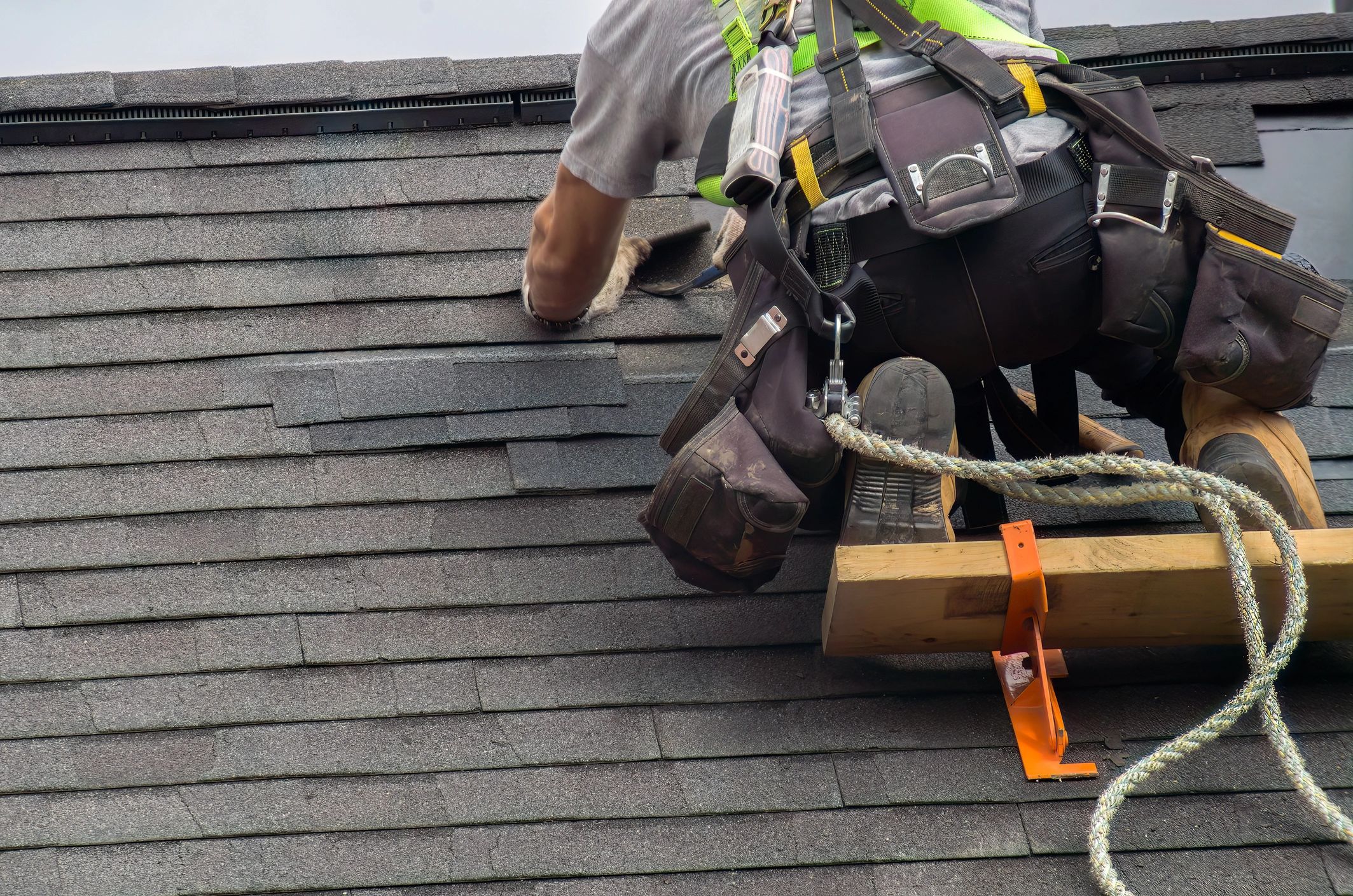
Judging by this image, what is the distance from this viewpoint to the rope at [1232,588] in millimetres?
1775

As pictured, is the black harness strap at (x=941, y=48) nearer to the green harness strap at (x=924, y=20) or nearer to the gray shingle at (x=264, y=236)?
the green harness strap at (x=924, y=20)

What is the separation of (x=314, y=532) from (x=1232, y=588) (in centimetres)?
163

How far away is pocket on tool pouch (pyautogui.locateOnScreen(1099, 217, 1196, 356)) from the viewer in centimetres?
187

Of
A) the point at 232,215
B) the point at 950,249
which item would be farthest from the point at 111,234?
the point at 950,249

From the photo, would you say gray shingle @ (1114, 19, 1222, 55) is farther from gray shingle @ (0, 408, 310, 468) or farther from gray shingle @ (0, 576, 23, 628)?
gray shingle @ (0, 576, 23, 628)

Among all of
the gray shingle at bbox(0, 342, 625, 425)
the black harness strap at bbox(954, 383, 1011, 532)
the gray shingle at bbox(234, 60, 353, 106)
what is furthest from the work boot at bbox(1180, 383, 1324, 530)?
the gray shingle at bbox(234, 60, 353, 106)

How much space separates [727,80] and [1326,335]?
1.05m

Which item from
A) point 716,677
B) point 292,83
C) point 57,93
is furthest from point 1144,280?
point 57,93

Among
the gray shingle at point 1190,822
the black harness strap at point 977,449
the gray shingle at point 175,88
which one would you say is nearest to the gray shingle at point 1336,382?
the black harness strap at point 977,449

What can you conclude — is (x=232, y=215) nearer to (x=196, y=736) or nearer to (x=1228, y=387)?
(x=196, y=736)

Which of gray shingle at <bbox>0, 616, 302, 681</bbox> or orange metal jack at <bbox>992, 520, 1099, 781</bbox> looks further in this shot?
gray shingle at <bbox>0, 616, 302, 681</bbox>

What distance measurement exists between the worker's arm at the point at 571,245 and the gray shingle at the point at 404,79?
1.80 feet

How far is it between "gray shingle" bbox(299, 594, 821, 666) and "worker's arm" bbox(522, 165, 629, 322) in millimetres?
Answer: 689

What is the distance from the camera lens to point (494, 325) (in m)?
2.69
